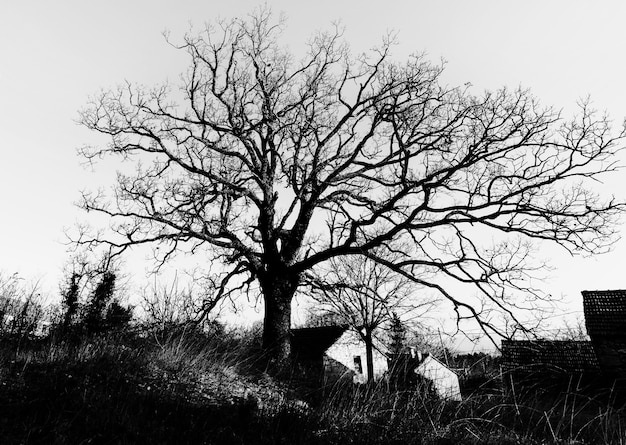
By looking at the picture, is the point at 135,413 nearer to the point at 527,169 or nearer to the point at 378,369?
the point at 527,169

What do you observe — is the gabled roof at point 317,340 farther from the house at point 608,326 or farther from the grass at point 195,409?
the grass at point 195,409

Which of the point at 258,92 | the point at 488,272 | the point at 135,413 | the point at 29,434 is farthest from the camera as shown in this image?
the point at 258,92

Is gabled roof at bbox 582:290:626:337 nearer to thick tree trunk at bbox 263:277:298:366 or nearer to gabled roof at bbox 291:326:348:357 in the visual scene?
gabled roof at bbox 291:326:348:357

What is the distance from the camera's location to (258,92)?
11.6 meters

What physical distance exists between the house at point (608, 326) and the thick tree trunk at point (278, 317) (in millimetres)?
27708

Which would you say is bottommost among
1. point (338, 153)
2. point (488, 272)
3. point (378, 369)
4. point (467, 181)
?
point (378, 369)

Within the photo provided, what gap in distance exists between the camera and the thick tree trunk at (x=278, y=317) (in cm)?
952

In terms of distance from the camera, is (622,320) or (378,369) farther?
(378,369)

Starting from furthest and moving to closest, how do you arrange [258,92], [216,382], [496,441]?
[258,92] < [216,382] < [496,441]

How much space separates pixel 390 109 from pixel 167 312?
7.95 meters


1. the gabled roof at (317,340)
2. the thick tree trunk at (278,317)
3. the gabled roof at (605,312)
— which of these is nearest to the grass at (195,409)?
the thick tree trunk at (278,317)

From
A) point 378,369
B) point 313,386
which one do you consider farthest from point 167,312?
point 378,369

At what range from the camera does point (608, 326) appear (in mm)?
28250

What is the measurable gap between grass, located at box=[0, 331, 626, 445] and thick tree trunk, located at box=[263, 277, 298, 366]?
266cm
